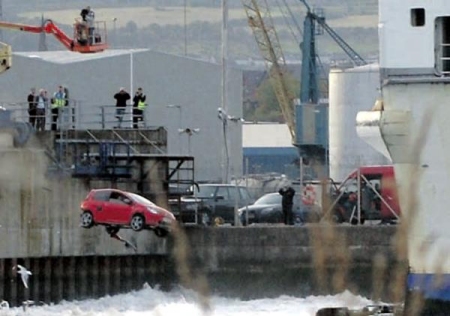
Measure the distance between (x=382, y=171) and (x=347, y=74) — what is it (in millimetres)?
24668

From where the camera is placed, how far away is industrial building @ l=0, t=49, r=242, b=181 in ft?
228

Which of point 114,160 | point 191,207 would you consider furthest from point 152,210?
point 191,207

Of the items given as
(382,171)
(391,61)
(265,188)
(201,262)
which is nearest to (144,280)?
(201,262)

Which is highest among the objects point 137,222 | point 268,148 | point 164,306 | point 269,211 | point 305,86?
point 305,86

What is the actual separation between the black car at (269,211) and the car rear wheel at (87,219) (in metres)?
A: 5.79

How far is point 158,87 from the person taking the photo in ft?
252

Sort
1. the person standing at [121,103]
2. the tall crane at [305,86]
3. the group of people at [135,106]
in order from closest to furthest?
the group of people at [135,106] → the person standing at [121,103] → the tall crane at [305,86]

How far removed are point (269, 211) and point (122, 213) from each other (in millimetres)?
7831

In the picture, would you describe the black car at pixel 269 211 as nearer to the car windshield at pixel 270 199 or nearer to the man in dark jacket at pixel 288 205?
the car windshield at pixel 270 199

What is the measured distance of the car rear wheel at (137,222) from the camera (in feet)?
147

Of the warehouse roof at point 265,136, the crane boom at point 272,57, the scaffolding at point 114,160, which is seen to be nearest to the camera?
the scaffolding at point 114,160

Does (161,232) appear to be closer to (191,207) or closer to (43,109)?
(191,207)

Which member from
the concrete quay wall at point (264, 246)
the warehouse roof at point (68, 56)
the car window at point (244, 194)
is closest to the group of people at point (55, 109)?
the car window at point (244, 194)

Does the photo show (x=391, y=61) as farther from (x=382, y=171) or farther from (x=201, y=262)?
(x=382, y=171)
